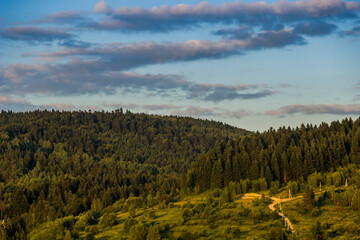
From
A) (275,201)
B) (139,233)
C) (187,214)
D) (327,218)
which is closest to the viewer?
(139,233)

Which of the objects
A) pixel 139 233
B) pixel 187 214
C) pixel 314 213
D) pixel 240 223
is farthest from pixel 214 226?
pixel 314 213

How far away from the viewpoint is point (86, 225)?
6176 inches

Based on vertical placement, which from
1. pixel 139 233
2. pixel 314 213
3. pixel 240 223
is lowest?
pixel 139 233

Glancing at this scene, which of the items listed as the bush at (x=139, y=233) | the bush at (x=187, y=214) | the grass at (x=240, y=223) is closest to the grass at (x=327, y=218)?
the grass at (x=240, y=223)

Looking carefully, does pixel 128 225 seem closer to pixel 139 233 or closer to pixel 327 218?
pixel 139 233

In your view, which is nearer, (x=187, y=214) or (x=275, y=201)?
(x=187, y=214)

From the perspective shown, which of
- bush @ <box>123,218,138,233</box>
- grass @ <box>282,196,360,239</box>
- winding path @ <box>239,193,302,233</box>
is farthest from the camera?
bush @ <box>123,218,138,233</box>

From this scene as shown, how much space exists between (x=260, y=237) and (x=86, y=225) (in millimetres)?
71961

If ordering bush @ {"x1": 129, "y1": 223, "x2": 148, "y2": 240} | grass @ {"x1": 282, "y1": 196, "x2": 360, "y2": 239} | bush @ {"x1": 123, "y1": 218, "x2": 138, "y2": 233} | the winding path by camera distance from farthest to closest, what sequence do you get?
bush @ {"x1": 123, "y1": 218, "x2": 138, "y2": 233}, the winding path, bush @ {"x1": 129, "y1": 223, "x2": 148, "y2": 240}, grass @ {"x1": 282, "y1": 196, "x2": 360, "y2": 239}

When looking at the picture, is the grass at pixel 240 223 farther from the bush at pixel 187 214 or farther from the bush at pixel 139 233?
the bush at pixel 139 233

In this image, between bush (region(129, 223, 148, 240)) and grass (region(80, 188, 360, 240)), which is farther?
bush (region(129, 223, 148, 240))

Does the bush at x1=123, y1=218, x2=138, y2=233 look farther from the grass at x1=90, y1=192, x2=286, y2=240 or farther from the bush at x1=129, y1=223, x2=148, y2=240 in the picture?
the bush at x1=129, y1=223, x2=148, y2=240

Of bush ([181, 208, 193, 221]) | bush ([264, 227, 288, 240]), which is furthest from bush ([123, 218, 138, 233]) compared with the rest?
bush ([264, 227, 288, 240])

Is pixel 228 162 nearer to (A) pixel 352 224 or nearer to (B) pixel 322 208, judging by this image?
(B) pixel 322 208
